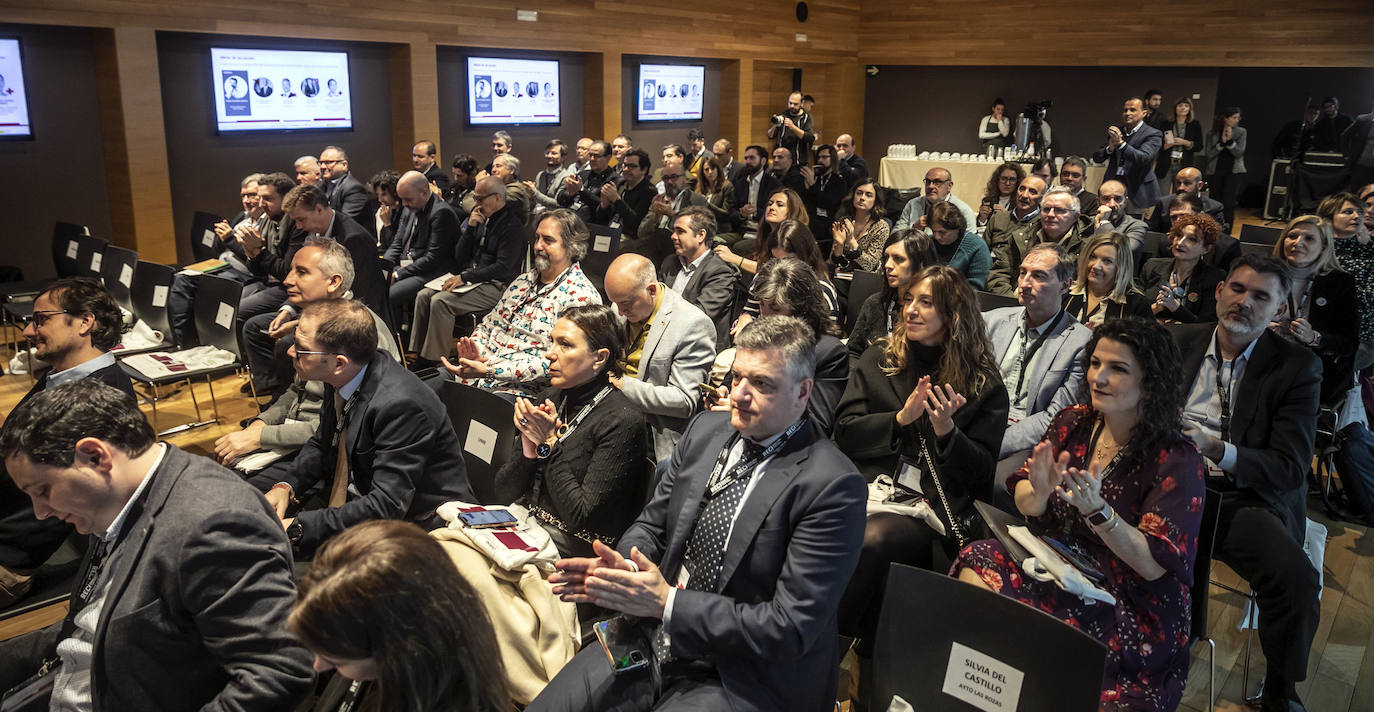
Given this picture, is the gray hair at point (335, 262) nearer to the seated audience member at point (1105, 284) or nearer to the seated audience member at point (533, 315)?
the seated audience member at point (533, 315)

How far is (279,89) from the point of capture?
911cm

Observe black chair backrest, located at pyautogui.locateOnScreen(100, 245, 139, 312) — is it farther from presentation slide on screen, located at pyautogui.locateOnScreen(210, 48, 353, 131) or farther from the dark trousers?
the dark trousers

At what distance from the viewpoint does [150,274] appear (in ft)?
18.0

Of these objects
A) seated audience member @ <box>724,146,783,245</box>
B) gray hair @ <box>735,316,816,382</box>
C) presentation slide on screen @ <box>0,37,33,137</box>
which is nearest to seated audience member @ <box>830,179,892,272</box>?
seated audience member @ <box>724,146,783,245</box>

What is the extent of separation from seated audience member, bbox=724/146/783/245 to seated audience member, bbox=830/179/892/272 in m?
1.69

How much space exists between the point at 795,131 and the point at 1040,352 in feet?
23.6

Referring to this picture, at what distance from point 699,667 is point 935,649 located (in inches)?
22.3

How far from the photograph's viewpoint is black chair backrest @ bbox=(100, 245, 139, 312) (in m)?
5.77

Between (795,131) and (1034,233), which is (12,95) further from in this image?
(1034,233)

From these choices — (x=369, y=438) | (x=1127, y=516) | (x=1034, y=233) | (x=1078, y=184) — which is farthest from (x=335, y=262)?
(x=1078, y=184)

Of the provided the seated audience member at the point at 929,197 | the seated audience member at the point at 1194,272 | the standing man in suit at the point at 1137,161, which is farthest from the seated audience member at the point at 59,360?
the standing man in suit at the point at 1137,161

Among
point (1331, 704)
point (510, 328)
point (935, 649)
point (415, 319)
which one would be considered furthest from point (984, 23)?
point (935, 649)

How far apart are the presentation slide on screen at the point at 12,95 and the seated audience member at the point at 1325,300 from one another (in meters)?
9.21

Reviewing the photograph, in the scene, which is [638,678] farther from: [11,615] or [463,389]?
[11,615]
